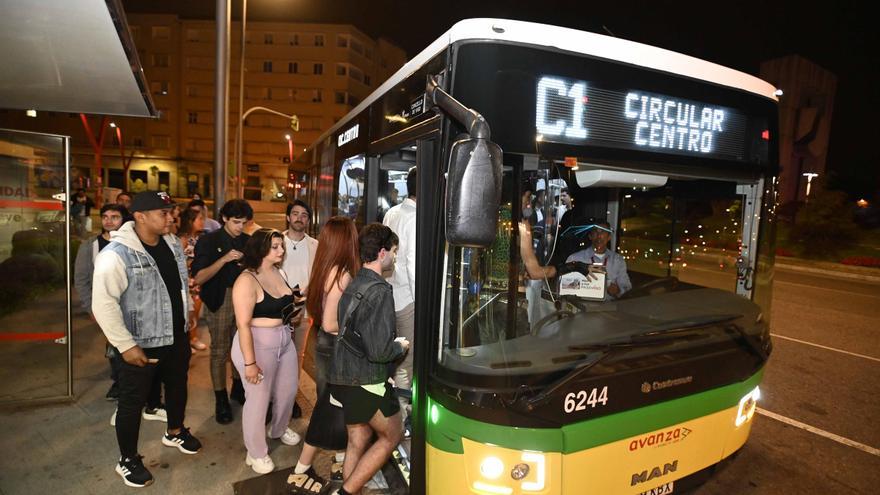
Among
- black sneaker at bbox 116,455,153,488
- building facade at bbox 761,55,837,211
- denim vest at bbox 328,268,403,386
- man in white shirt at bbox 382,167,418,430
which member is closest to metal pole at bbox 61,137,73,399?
black sneaker at bbox 116,455,153,488

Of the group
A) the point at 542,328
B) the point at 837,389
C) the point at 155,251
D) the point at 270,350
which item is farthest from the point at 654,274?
the point at 837,389

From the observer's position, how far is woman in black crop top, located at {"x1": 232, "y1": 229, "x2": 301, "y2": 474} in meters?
3.57

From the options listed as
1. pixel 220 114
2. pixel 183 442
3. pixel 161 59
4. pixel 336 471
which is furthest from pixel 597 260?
pixel 161 59

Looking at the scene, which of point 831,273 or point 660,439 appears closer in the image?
point 660,439

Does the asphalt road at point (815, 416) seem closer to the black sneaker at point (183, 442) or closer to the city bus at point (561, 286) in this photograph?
the city bus at point (561, 286)

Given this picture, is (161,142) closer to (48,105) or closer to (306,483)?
(48,105)

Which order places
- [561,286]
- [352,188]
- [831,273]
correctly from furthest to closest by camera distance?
[831,273] < [352,188] < [561,286]

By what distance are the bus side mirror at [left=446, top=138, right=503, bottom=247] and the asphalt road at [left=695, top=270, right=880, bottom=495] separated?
7.66 feet

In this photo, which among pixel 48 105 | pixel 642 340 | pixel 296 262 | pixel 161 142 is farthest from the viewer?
pixel 161 142

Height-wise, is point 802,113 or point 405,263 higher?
point 802,113

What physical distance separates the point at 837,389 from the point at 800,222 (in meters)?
24.7

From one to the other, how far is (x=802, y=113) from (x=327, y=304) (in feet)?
137

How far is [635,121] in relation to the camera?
9.00ft

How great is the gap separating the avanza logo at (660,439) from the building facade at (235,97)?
56082mm
